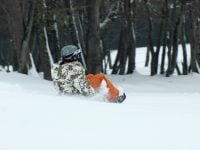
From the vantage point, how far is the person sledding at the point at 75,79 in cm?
858

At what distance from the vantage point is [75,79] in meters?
8.65

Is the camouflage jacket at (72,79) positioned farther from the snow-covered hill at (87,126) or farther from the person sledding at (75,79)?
the snow-covered hill at (87,126)

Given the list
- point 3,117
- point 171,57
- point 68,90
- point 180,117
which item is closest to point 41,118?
point 3,117

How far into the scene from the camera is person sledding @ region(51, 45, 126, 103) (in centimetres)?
858

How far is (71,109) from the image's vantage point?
6.38 metres

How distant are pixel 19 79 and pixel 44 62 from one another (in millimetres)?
3131

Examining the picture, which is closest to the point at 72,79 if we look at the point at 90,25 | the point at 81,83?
the point at 81,83

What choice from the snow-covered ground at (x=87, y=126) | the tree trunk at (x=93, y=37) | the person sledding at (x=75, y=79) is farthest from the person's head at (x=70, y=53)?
the tree trunk at (x=93, y=37)

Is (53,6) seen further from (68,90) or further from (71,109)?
(71,109)

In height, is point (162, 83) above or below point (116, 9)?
below

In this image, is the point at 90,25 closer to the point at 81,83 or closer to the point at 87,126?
the point at 81,83

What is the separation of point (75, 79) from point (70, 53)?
0.41 metres

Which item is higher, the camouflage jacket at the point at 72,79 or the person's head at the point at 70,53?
the person's head at the point at 70,53

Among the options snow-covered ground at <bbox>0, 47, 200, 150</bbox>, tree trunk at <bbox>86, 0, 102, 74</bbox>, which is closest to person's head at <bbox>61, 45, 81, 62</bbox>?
snow-covered ground at <bbox>0, 47, 200, 150</bbox>
